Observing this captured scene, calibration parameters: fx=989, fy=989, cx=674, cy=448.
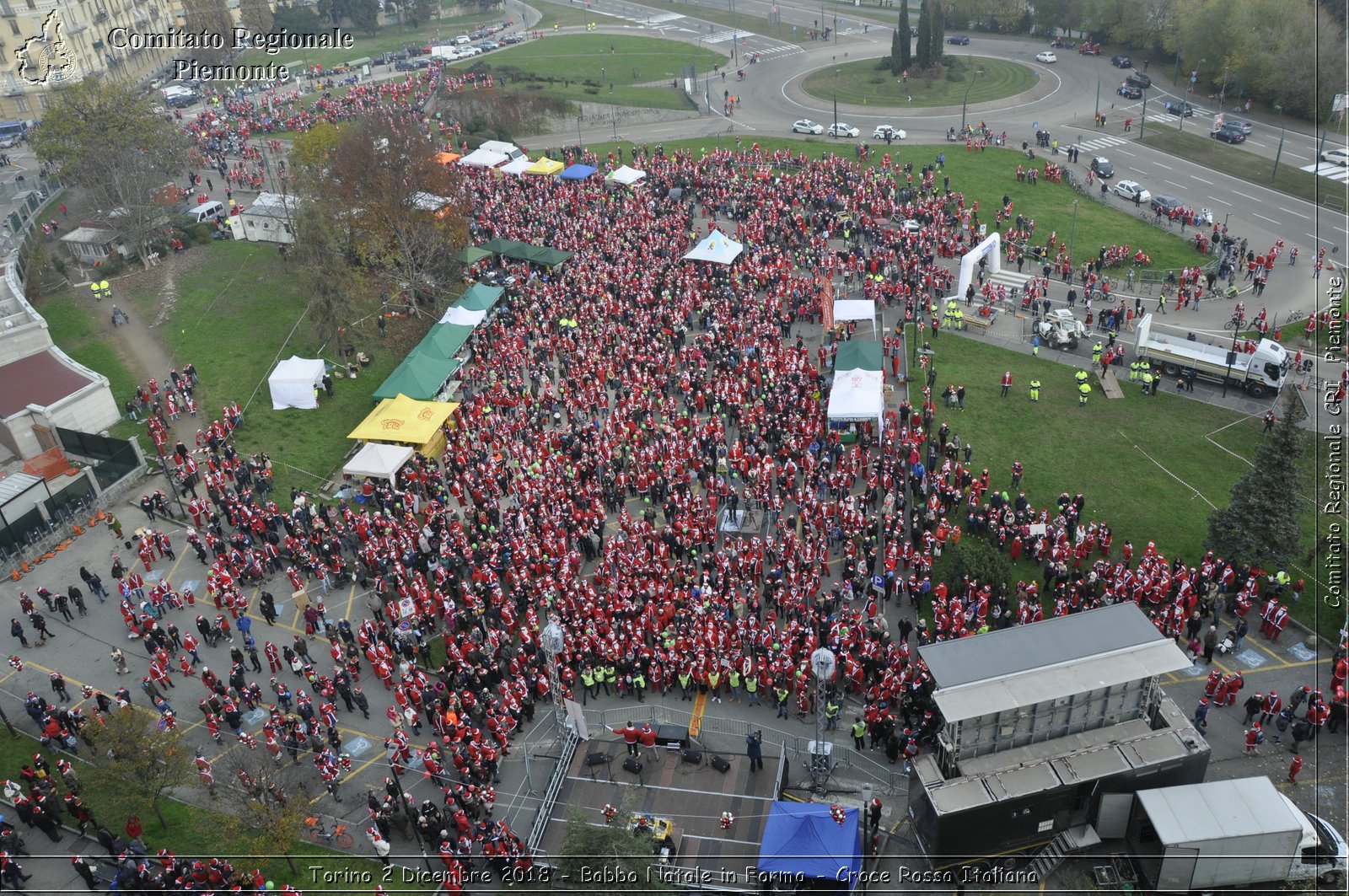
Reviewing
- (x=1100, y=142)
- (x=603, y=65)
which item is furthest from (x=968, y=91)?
(x=603, y=65)

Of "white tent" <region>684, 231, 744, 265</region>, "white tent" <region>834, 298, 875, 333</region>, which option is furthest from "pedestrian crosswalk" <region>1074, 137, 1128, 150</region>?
"white tent" <region>834, 298, 875, 333</region>

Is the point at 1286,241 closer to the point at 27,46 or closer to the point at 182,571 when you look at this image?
the point at 182,571

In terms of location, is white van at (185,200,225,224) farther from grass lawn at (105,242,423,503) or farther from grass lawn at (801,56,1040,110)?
grass lawn at (801,56,1040,110)

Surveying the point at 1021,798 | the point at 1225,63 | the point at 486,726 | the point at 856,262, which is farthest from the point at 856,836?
the point at 1225,63

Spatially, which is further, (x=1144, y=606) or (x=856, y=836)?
(x=1144, y=606)

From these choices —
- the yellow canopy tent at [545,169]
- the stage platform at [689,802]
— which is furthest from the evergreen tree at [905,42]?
the stage platform at [689,802]
